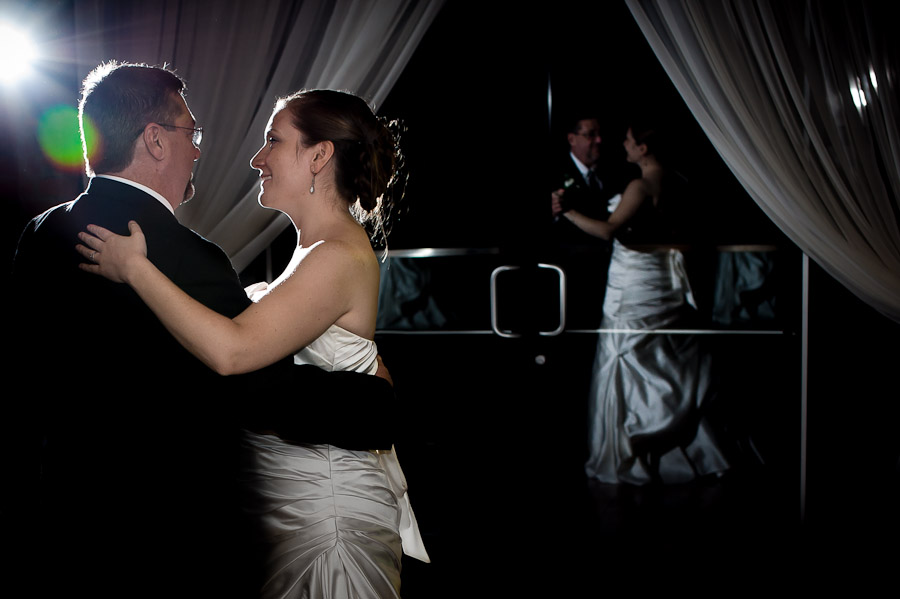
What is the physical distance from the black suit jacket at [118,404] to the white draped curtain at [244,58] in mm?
1162

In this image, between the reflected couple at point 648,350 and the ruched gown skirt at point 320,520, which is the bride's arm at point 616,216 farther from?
the ruched gown skirt at point 320,520

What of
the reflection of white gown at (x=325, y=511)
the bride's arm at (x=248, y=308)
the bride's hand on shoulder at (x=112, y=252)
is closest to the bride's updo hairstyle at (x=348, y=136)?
the bride's arm at (x=248, y=308)

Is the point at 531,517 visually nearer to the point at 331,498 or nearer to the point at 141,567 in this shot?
the point at 331,498

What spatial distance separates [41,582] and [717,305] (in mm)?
2622

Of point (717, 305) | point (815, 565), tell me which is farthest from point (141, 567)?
point (717, 305)

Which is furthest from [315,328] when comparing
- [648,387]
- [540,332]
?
[648,387]

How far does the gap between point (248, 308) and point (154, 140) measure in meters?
0.37

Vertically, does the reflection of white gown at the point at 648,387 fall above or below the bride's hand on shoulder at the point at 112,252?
below

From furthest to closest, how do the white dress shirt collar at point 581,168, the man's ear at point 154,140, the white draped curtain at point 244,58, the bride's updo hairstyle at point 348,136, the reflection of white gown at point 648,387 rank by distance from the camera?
the reflection of white gown at point 648,387
the white dress shirt collar at point 581,168
the white draped curtain at point 244,58
the bride's updo hairstyle at point 348,136
the man's ear at point 154,140

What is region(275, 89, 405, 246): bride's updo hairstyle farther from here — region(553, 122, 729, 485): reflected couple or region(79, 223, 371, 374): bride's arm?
region(553, 122, 729, 485): reflected couple

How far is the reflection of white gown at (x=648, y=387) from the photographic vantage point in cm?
321

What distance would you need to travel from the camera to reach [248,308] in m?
1.34

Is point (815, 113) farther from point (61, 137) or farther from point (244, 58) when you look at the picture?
point (61, 137)

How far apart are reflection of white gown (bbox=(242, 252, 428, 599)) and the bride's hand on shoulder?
403 mm
